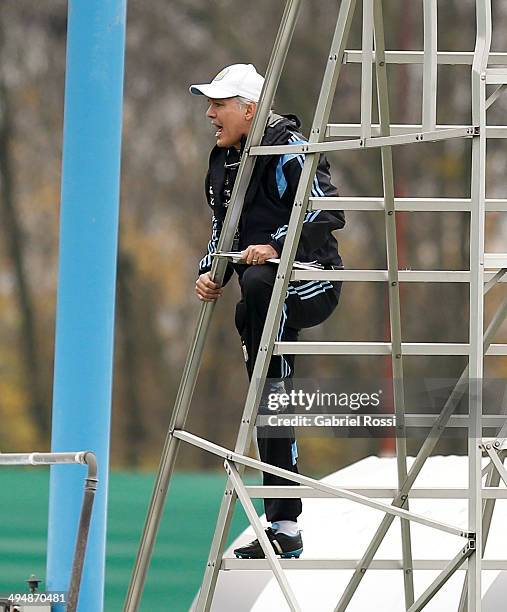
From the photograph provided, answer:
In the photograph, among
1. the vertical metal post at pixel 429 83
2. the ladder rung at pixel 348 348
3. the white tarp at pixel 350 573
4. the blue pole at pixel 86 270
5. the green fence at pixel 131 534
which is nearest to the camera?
the vertical metal post at pixel 429 83

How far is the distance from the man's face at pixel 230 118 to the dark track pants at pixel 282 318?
1.68 feet

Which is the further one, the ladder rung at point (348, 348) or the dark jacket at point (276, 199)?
the dark jacket at point (276, 199)

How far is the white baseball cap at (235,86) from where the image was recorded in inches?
213

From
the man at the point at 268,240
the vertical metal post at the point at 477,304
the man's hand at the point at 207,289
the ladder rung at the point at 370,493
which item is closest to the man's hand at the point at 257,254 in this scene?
the man at the point at 268,240

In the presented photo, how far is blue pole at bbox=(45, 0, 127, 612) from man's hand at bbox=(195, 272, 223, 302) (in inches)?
54.2

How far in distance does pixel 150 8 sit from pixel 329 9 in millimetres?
2856

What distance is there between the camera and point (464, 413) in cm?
534

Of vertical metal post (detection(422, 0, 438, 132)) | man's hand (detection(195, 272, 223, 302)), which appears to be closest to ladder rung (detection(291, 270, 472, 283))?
man's hand (detection(195, 272, 223, 302))

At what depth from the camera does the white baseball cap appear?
5402 millimetres

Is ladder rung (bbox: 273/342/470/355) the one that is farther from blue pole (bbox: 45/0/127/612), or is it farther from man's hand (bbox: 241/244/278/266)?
blue pole (bbox: 45/0/127/612)

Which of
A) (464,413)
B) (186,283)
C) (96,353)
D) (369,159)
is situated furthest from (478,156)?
(186,283)

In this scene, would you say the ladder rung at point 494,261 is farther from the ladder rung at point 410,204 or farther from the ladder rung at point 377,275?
the ladder rung at point 377,275

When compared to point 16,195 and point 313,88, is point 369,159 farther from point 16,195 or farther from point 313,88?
point 16,195

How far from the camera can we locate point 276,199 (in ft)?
17.6
